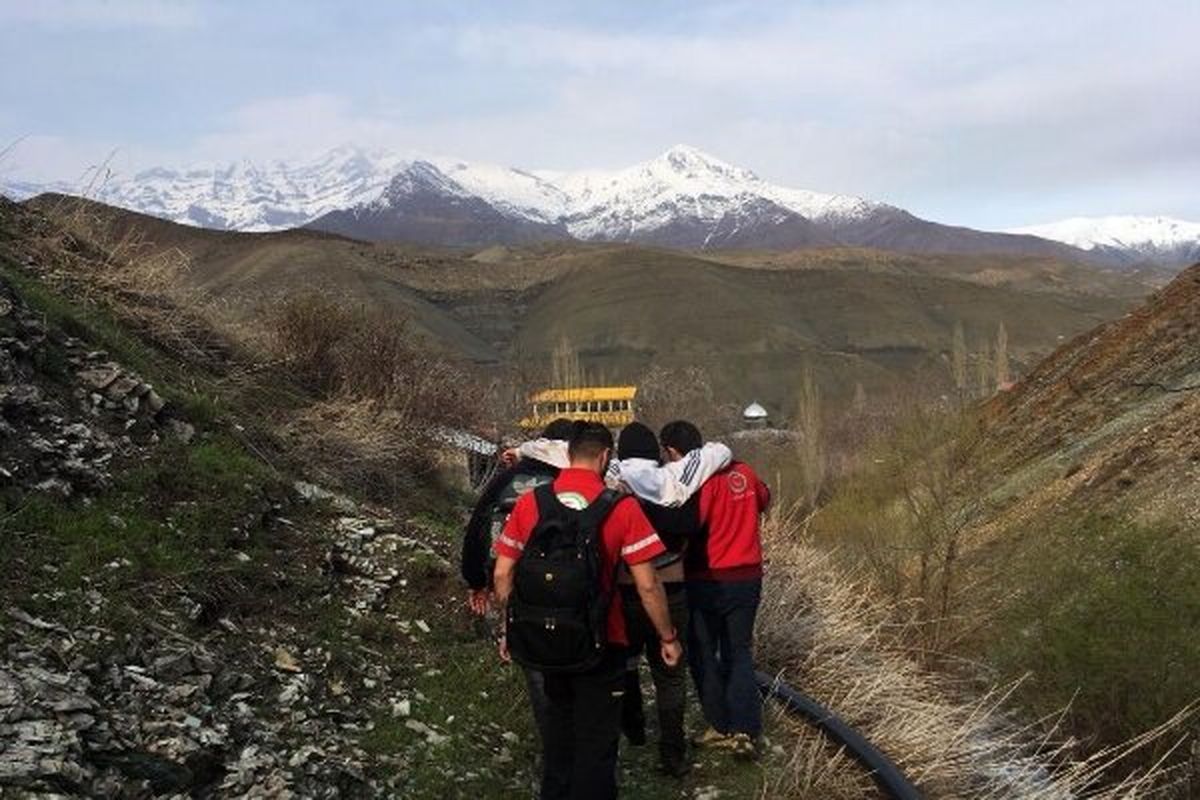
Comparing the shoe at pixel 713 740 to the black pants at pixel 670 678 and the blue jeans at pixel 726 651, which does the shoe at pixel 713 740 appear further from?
the black pants at pixel 670 678

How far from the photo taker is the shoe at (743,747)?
6.32 m

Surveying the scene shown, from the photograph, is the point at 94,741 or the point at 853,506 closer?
the point at 94,741

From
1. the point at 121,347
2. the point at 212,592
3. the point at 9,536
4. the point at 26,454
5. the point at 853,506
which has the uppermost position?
the point at 121,347

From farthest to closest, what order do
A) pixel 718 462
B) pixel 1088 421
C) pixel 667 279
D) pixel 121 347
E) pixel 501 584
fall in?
pixel 667 279, pixel 1088 421, pixel 121 347, pixel 718 462, pixel 501 584

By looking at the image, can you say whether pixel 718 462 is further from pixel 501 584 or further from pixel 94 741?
pixel 94 741

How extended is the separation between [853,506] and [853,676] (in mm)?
16315

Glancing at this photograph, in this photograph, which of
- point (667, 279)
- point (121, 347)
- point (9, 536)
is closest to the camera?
Result: point (9, 536)

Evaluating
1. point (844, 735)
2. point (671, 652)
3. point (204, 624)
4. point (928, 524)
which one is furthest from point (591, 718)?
point (928, 524)

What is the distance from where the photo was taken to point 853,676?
7.96 metres

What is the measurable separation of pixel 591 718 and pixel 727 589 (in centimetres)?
152

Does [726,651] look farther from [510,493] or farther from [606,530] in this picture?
[606,530]

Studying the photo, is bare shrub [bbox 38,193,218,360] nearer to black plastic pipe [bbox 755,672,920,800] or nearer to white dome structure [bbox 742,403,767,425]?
black plastic pipe [bbox 755,672,920,800]

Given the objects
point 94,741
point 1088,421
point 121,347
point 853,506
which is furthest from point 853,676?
point 1088,421

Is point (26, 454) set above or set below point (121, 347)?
below
